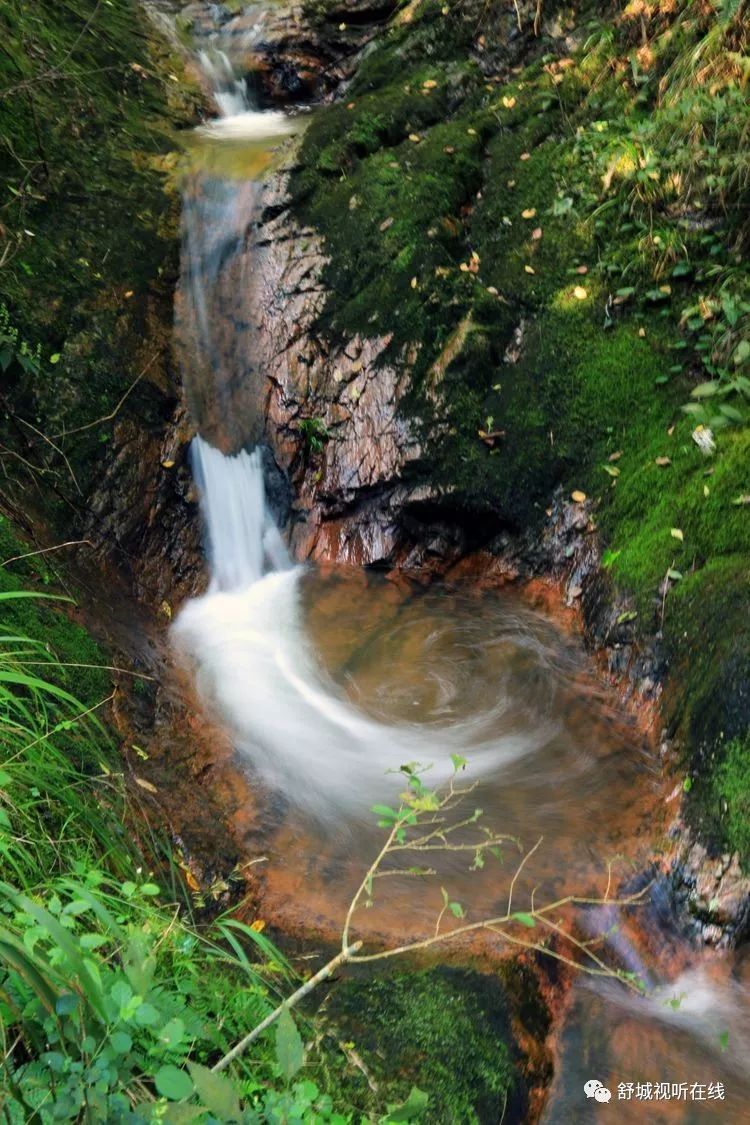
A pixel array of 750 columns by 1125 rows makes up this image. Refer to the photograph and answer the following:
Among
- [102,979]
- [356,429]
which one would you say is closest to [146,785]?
[102,979]

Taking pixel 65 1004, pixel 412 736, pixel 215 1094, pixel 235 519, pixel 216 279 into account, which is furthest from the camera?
pixel 216 279

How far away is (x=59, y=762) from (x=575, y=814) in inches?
97.9

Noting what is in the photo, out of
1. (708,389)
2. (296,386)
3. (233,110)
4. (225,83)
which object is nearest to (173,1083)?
(708,389)

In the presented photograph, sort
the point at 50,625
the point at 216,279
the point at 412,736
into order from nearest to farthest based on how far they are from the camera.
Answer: the point at 50,625 → the point at 412,736 → the point at 216,279

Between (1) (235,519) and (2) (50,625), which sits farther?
(1) (235,519)

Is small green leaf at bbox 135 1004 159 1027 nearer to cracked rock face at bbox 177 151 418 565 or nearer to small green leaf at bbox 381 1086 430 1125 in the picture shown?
small green leaf at bbox 381 1086 430 1125

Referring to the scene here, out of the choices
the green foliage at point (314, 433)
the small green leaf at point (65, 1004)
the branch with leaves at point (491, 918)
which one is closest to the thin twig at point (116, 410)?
the green foliage at point (314, 433)

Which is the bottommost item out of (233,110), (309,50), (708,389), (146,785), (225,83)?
(146,785)

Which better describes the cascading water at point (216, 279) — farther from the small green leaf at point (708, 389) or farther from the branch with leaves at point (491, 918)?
the branch with leaves at point (491, 918)

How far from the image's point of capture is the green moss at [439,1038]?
7.56 ft

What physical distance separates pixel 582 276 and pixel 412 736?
372 cm

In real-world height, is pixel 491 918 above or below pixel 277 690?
below

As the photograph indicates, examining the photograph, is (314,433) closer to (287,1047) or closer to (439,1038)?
(439,1038)

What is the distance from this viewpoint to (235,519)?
608 cm
